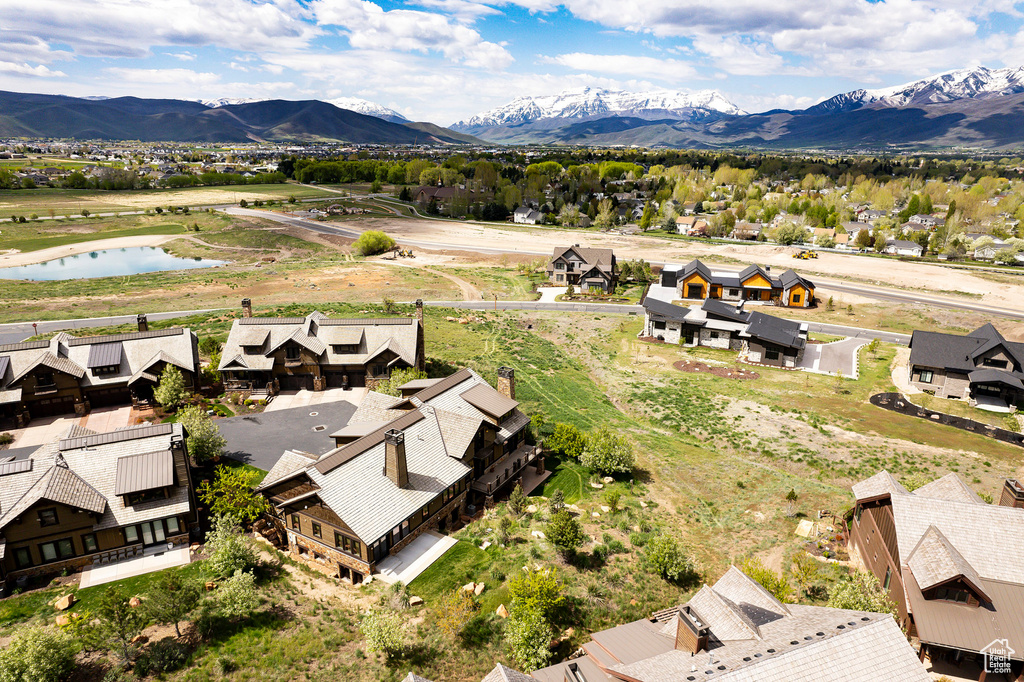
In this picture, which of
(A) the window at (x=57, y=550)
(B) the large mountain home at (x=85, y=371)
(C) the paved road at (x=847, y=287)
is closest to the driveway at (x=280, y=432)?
(B) the large mountain home at (x=85, y=371)

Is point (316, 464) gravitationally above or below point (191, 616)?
above

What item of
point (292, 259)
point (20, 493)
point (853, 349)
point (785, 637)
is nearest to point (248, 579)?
point (20, 493)

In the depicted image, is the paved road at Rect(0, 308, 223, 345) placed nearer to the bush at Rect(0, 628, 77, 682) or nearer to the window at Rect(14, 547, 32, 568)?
the window at Rect(14, 547, 32, 568)

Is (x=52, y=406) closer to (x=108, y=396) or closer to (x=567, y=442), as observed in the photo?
(x=108, y=396)

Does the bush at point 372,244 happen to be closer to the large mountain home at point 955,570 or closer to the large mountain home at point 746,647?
the large mountain home at point 746,647

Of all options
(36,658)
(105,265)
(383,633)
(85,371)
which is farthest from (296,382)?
(105,265)

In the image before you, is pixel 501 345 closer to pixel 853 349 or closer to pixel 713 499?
pixel 713 499

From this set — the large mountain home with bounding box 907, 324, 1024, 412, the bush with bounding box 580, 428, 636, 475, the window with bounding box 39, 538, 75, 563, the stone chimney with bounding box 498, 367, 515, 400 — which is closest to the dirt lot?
the large mountain home with bounding box 907, 324, 1024, 412
